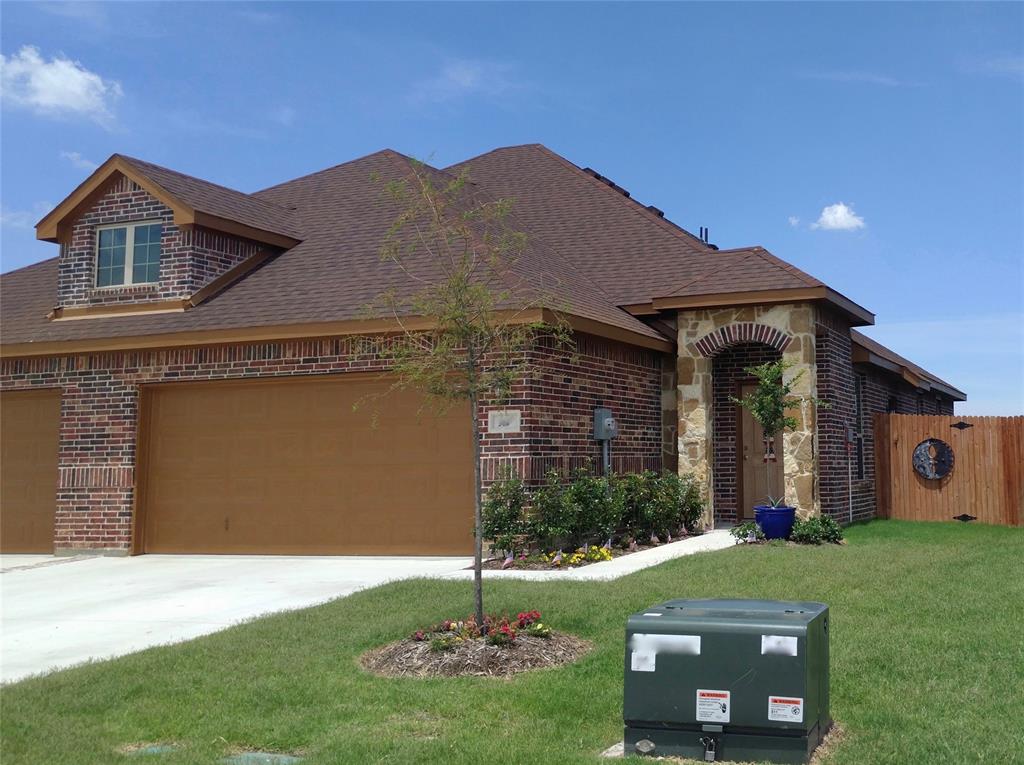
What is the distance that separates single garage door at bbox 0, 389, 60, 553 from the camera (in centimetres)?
1612

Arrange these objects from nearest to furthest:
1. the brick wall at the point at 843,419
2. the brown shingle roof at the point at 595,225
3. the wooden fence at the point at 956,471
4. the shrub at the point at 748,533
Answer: the shrub at the point at 748,533 → the brick wall at the point at 843,419 → the brown shingle roof at the point at 595,225 → the wooden fence at the point at 956,471

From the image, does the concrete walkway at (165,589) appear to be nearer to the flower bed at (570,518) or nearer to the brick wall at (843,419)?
the flower bed at (570,518)

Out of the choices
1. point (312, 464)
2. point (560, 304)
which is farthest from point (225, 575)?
point (560, 304)

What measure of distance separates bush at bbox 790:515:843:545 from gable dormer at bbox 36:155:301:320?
31.8 feet

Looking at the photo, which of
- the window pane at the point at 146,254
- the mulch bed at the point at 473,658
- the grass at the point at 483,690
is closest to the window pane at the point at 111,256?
the window pane at the point at 146,254

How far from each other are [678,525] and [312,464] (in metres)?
5.50

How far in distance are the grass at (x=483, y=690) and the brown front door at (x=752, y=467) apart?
293 inches

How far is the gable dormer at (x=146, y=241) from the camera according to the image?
52.9ft

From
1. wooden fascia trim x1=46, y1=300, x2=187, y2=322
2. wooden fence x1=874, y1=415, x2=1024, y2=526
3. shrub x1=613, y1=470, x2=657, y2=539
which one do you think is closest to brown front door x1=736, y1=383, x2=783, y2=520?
wooden fence x1=874, y1=415, x2=1024, y2=526

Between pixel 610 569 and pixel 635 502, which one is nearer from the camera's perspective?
pixel 610 569

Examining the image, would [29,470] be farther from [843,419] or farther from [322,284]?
[843,419]

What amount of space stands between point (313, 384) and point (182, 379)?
87.2 inches

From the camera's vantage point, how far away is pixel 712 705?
5.04 metres

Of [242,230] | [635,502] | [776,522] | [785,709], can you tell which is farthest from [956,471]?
[785,709]
